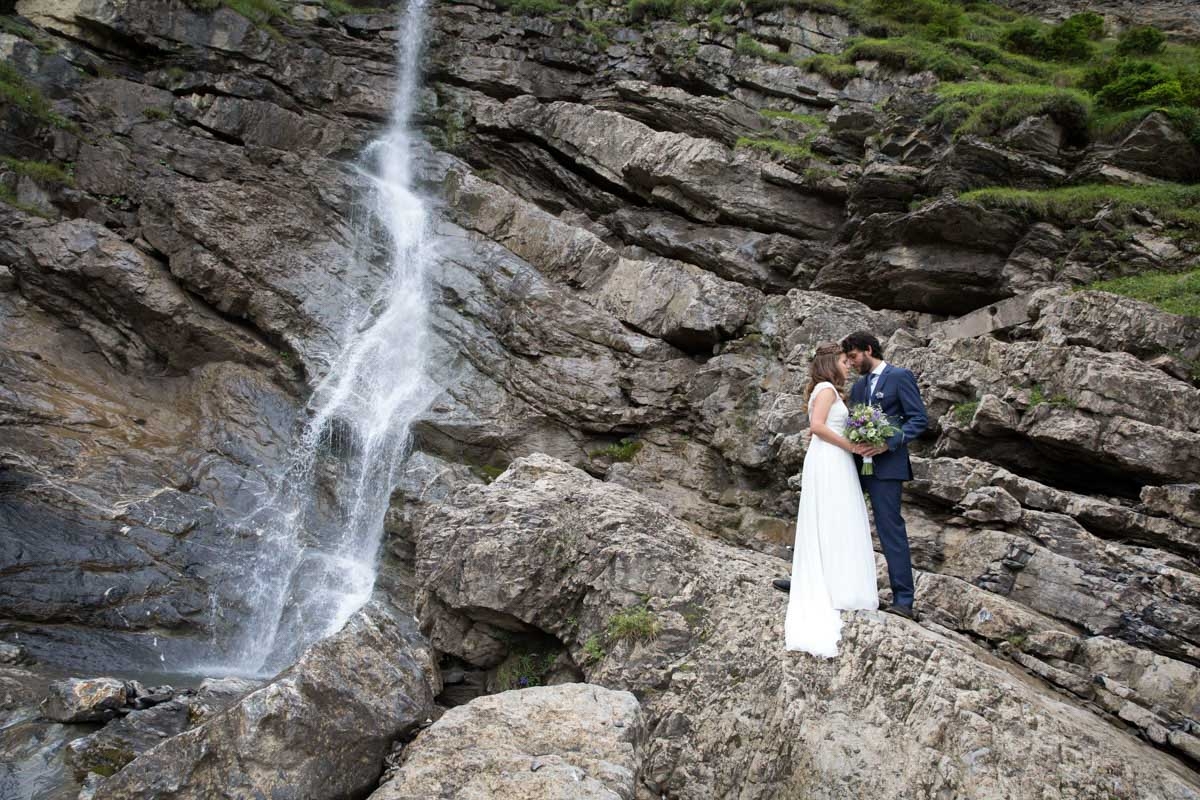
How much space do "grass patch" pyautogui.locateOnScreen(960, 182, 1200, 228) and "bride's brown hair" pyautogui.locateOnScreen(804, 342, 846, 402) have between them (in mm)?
11327

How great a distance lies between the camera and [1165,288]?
1403 centimetres

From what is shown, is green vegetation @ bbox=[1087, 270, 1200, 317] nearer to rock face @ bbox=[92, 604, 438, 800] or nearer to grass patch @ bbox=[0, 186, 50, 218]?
rock face @ bbox=[92, 604, 438, 800]

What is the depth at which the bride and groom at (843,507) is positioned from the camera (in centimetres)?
698

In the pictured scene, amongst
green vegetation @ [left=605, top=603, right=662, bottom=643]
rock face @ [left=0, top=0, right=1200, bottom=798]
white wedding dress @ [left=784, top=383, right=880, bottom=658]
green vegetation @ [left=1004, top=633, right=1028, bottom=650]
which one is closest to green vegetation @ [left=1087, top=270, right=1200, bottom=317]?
rock face @ [left=0, top=0, right=1200, bottom=798]

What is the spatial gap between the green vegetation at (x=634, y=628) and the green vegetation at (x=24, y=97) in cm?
2309

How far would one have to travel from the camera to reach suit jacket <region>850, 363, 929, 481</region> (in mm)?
7301

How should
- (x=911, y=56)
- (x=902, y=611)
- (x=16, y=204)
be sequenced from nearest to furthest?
(x=902, y=611) < (x=16, y=204) < (x=911, y=56)

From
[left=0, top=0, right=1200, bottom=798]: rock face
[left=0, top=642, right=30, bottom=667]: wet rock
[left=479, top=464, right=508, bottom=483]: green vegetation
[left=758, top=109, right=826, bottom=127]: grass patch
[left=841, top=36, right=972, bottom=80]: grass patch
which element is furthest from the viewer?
[left=841, top=36, right=972, bottom=80]: grass patch

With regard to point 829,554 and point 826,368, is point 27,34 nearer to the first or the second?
point 826,368

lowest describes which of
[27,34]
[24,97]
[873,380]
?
[873,380]

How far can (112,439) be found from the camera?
1680 cm

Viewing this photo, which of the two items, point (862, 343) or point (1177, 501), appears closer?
point (862, 343)

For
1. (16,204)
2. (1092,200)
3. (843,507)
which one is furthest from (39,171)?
(1092,200)

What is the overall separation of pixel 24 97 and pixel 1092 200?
27884 millimetres
